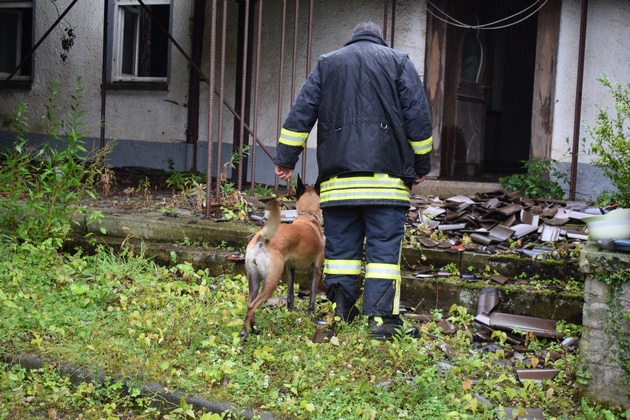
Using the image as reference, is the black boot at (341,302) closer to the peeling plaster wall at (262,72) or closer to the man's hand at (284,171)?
the man's hand at (284,171)

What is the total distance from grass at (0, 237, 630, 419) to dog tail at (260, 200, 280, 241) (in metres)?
0.64

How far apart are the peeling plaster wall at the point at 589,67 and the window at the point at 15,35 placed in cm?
924

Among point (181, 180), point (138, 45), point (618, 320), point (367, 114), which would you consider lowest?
point (618, 320)

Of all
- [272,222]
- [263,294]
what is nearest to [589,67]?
[272,222]

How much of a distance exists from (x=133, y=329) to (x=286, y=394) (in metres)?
1.40

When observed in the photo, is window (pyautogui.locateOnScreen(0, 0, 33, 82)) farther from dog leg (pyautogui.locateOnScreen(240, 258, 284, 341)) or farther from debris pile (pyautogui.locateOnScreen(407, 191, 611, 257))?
dog leg (pyautogui.locateOnScreen(240, 258, 284, 341))

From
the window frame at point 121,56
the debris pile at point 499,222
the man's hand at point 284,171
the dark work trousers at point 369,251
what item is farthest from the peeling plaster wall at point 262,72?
the dark work trousers at point 369,251

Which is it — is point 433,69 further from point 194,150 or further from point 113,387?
point 113,387

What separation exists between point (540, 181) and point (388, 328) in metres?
5.19

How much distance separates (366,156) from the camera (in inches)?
199

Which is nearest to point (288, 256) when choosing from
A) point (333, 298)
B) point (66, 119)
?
point (333, 298)

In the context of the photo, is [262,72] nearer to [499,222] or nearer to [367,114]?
[499,222]

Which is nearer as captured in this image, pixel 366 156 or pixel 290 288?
pixel 366 156

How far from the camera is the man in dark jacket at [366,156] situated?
5074mm
